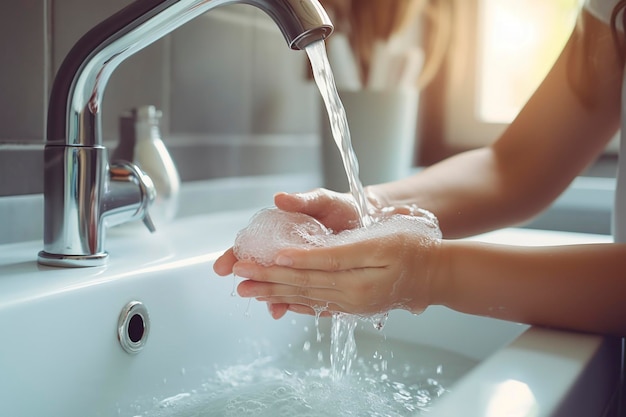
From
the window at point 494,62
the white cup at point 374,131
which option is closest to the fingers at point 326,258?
the white cup at point 374,131

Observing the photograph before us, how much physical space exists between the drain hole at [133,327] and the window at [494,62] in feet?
3.28

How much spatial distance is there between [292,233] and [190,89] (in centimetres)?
44

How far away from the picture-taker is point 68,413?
55cm

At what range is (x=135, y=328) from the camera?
2.05 ft

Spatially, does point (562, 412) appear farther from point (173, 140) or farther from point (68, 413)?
point (173, 140)

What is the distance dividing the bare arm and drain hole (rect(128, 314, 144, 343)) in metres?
0.31

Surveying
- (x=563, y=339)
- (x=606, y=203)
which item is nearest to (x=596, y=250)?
(x=563, y=339)

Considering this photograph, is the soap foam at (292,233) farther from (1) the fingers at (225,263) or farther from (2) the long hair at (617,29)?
(2) the long hair at (617,29)

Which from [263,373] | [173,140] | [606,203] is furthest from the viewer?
[606,203]

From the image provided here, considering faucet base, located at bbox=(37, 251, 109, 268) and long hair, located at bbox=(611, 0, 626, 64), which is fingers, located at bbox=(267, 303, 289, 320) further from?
long hair, located at bbox=(611, 0, 626, 64)

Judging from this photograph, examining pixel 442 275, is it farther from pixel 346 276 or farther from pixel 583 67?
pixel 583 67

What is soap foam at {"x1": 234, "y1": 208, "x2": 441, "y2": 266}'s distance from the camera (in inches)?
21.3

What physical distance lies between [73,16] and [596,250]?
58 centimetres

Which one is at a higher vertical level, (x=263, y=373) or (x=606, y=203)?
(x=606, y=203)
